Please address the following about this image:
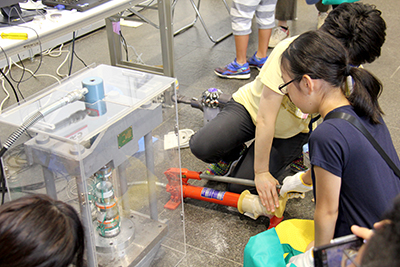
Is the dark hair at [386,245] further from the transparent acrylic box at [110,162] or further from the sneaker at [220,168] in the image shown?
the sneaker at [220,168]

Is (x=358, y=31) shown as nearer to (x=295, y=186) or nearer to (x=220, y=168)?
(x=295, y=186)

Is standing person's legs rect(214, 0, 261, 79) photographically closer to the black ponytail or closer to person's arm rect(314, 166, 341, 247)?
the black ponytail

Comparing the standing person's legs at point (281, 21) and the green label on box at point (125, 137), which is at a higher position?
the green label on box at point (125, 137)

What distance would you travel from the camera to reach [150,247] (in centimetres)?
134

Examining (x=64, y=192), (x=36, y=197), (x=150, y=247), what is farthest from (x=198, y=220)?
(x=36, y=197)

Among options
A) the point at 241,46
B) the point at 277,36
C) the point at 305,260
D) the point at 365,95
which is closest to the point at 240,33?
the point at 241,46

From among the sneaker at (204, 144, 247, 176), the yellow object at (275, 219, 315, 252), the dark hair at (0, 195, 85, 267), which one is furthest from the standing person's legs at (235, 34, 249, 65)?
the dark hair at (0, 195, 85, 267)

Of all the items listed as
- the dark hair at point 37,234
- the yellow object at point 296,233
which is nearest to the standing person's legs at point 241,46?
the yellow object at point 296,233

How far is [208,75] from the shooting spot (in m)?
2.96

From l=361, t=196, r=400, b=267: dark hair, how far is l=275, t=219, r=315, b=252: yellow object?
0.79 m

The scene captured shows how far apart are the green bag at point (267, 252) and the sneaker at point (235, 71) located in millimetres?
1758

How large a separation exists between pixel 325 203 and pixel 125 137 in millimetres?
589

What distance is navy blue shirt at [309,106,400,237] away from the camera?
103 centimetres

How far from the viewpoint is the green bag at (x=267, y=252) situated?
118cm
